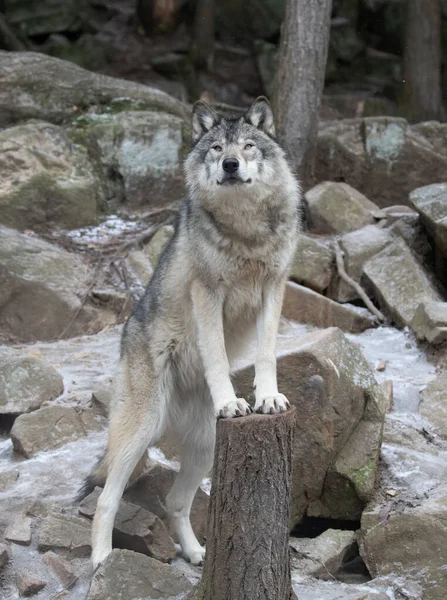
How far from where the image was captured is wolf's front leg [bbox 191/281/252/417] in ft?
12.2

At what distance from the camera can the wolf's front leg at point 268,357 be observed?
3498 millimetres

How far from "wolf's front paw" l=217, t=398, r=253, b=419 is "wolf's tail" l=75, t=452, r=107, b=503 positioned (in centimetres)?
125

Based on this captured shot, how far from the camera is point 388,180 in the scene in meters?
10.8

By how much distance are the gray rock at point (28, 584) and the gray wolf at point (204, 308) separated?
332 mm

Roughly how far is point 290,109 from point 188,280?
19.0 feet

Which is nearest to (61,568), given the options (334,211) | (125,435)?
(125,435)

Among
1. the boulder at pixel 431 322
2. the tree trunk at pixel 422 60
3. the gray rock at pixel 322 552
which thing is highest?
the tree trunk at pixel 422 60

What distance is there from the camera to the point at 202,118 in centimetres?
441

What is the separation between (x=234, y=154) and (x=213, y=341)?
1077 mm

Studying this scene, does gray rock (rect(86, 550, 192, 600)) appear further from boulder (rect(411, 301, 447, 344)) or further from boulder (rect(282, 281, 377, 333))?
boulder (rect(282, 281, 377, 333))

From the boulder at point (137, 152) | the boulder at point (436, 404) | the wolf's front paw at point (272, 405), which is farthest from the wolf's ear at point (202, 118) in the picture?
the boulder at point (137, 152)

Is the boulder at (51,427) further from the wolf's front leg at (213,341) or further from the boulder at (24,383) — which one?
the wolf's front leg at (213,341)

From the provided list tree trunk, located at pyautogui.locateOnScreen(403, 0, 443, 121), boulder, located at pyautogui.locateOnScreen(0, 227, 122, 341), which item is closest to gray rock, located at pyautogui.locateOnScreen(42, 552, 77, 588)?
boulder, located at pyautogui.locateOnScreen(0, 227, 122, 341)

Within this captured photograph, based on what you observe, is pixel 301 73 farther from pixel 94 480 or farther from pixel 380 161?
pixel 94 480
